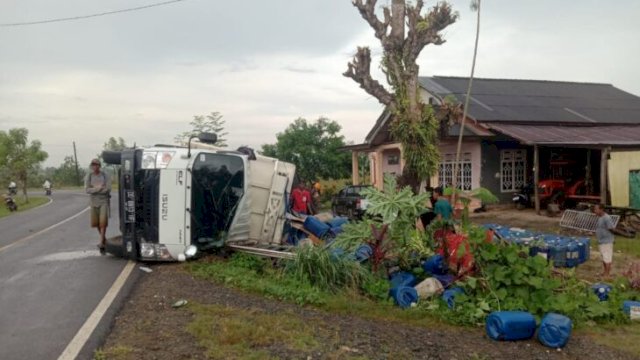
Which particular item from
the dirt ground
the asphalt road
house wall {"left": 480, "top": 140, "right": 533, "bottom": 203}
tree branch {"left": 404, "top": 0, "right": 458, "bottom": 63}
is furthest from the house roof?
the dirt ground

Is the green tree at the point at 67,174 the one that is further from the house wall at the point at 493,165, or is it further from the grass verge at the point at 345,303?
the grass verge at the point at 345,303

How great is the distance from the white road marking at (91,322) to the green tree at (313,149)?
2906 centimetres

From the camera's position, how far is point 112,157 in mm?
9734

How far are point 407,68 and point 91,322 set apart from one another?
1085 cm

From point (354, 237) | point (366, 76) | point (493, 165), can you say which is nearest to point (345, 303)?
point (354, 237)

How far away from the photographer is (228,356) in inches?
189

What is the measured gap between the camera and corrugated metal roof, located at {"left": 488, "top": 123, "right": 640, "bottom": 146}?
18.9 meters

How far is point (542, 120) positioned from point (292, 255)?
18.4 meters

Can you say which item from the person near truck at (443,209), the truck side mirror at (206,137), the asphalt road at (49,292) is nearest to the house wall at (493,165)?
the person near truck at (443,209)

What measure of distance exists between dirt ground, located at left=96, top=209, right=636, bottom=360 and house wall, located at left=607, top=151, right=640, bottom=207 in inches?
497

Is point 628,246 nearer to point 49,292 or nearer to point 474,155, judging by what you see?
point 474,155

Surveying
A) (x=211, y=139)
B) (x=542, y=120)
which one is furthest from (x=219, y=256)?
(x=542, y=120)

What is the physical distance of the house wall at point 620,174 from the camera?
57.4 ft

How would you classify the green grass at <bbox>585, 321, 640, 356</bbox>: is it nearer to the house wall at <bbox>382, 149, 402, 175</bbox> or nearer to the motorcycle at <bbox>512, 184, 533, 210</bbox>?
the motorcycle at <bbox>512, 184, 533, 210</bbox>
